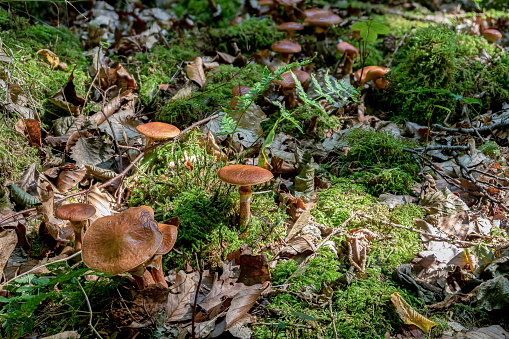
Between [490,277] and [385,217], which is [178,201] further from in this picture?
[490,277]

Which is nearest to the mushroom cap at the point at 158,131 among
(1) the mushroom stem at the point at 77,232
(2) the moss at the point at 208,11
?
(1) the mushroom stem at the point at 77,232

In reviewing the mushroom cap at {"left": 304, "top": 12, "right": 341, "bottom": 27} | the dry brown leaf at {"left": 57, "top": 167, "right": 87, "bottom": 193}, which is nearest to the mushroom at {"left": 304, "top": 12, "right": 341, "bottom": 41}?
the mushroom cap at {"left": 304, "top": 12, "right": 341, "bottom": 27}

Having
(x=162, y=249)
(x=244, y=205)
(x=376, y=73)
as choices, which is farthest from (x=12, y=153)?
(x=376, y=73)

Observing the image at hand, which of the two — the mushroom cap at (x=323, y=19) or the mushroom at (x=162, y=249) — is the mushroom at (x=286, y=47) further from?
the mushroom at (x=162, y=249)

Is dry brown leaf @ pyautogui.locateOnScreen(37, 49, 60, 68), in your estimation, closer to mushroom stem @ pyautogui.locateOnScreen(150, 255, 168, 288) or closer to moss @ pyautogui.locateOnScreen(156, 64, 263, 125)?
moss @ pyautogui.locateOnScreen(156, 64, 263, 125)

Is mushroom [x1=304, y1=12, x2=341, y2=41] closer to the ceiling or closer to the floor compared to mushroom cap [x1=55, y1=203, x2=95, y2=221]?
closer to the ceiling

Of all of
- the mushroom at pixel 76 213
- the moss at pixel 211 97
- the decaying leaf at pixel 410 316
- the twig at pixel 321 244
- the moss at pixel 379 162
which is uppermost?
the moss at pixel 211 97

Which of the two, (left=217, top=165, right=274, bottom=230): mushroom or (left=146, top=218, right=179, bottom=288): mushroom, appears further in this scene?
(left=217, top=165, right=274, bottom=230): mushroom

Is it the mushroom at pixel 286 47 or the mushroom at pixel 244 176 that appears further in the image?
the mushroom at pixel 286 47
